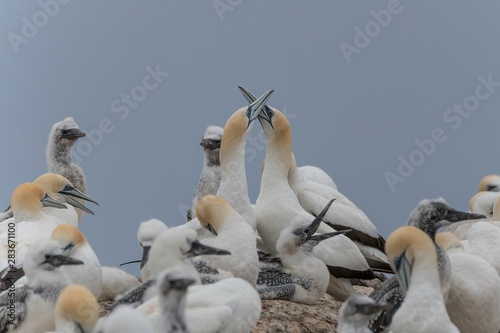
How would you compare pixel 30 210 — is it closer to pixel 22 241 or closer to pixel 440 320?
pixel 22 241

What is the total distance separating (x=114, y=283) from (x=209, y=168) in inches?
91.1

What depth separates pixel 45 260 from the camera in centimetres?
902

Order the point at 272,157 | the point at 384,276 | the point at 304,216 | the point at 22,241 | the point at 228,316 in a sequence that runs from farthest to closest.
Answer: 1. the point at 384,276
2. the point at 272,157
3. the point at 304,216
4. the point at 22,241
5. the point at 228,316

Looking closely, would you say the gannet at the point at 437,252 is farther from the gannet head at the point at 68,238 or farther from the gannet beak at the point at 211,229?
the gannet head at the point at 68,238

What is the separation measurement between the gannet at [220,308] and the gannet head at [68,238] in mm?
1727

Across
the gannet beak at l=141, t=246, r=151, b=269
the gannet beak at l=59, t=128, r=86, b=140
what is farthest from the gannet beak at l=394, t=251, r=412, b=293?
the gannet beak at l=59, t=128, r=86, b=140

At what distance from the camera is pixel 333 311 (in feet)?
34.8

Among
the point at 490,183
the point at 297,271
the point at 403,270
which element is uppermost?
the point at 297,271

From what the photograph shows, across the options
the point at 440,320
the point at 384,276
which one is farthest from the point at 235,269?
the point at 384,276

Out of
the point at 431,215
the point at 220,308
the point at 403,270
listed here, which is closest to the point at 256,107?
the point at 431,215

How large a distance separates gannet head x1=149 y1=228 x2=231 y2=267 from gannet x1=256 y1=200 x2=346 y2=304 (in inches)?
72.7

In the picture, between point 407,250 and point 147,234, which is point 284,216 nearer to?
point 147,234

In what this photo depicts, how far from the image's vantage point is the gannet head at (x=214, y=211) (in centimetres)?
975

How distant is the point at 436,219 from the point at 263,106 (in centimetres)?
270
